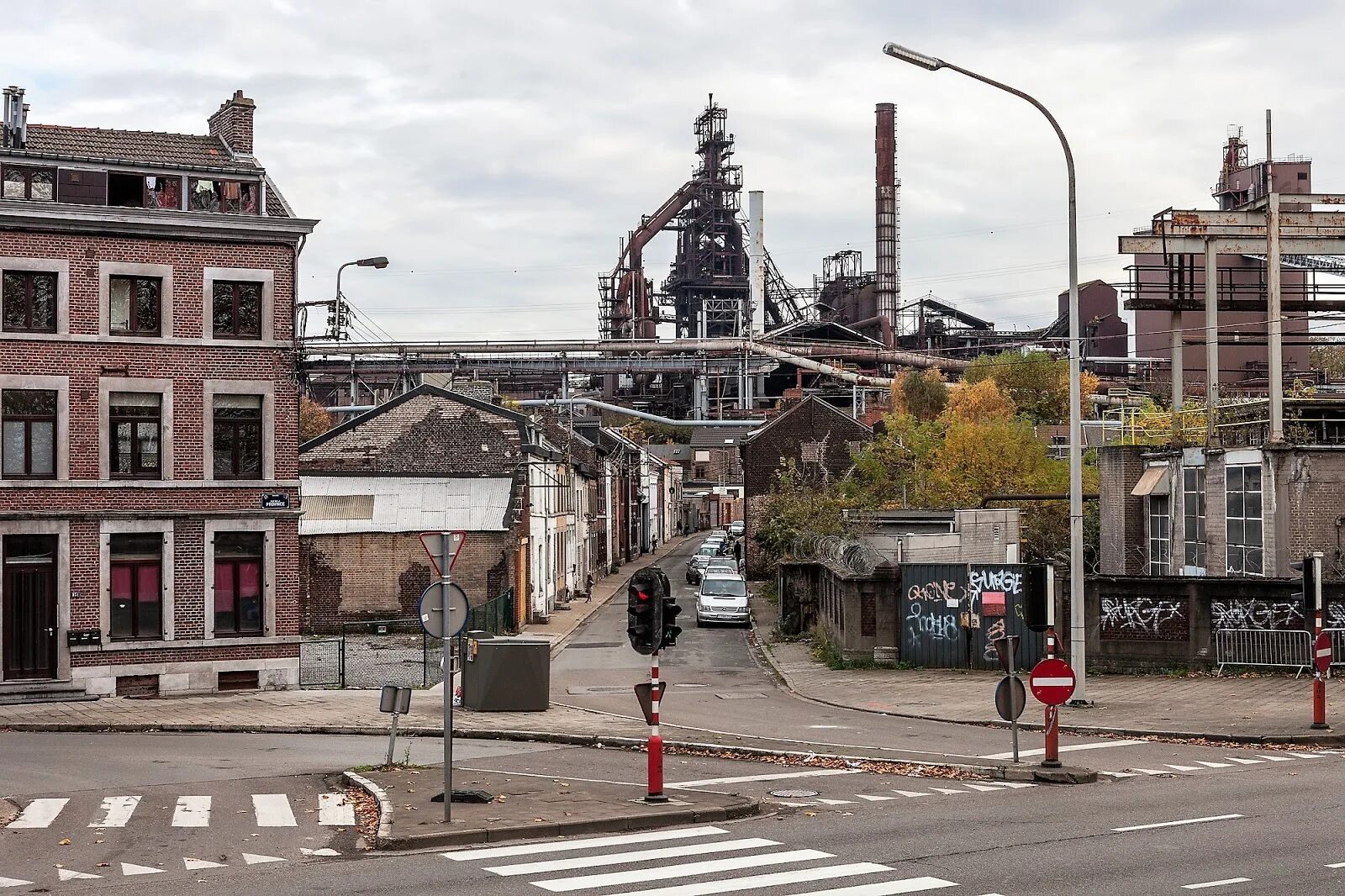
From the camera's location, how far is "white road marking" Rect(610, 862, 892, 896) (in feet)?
39.1

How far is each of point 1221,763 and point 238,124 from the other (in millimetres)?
24552

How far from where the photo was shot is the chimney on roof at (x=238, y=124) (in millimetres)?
32531

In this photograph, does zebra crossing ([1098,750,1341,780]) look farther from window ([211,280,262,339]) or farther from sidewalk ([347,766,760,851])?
window ([211,280,262,339])

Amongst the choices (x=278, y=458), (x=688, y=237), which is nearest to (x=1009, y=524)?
Result: (x=278, y=458)

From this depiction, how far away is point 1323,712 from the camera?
22844 mm

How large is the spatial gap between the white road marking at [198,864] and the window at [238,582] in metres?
17.2

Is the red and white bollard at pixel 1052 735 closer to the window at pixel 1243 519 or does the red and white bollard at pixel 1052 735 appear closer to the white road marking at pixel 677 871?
the white road marking at pixel 677 871

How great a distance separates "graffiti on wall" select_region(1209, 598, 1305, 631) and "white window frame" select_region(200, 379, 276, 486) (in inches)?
792

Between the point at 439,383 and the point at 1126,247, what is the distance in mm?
30990

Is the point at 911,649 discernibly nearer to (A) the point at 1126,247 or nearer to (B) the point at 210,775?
(A) the point at 1126,247

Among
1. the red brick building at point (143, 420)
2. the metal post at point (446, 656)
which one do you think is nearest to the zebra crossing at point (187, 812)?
the metal post at point (446, 656)

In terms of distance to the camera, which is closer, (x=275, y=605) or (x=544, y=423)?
(x=275, y=605)

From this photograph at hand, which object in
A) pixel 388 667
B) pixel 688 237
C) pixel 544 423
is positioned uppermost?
pixel 688 237

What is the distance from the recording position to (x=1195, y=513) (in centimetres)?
3584
